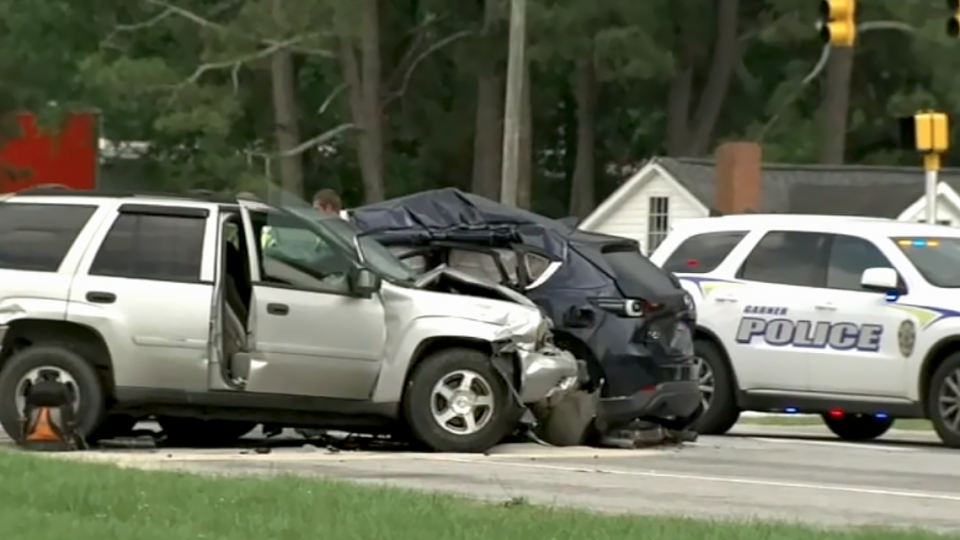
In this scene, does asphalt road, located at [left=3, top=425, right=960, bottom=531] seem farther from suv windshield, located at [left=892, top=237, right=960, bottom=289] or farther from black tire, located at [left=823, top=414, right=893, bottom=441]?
black tire, located at [left=823, top=414, right=893, bottom=441]

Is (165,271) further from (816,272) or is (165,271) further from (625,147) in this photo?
(625,147)

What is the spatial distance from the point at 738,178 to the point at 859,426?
71.0 feet

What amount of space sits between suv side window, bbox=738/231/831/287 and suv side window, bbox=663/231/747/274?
10.9 inches

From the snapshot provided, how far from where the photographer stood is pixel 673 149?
182 feet

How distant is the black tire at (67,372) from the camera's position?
15164mm

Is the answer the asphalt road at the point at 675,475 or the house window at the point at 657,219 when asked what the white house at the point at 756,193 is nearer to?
the house window at the point at 657,219

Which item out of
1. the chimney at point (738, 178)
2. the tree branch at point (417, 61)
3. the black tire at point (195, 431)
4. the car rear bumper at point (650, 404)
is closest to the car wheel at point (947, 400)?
the car rear bumper at point (650, 404)

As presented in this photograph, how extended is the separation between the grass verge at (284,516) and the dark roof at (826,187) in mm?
33411

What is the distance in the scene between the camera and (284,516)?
1036 cm

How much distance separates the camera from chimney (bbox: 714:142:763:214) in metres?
42.0

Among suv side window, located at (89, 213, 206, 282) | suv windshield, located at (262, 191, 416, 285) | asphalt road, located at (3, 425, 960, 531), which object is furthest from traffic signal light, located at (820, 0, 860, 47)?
suv side window, located at (89, 213, 206, 282)

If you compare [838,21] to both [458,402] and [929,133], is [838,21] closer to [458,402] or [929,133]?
[929,133]

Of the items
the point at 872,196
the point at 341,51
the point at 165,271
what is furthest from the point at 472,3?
the point at 165,271

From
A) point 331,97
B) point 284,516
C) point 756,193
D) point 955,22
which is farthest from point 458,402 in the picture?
point 331,97
